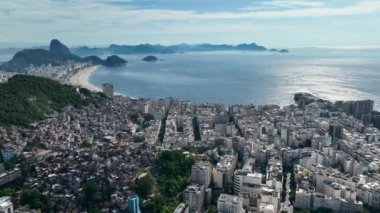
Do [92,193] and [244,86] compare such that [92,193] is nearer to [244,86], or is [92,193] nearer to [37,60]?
[244,86]

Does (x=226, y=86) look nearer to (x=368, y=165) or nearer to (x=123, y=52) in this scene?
(x=368, y=165)

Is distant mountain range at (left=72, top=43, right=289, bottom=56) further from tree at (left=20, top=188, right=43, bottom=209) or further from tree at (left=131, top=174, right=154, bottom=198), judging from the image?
tree at (left=131, top=174, right=154, bottom=198)

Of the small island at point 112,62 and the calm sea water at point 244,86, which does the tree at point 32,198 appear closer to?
the calm sea water at point 244,86

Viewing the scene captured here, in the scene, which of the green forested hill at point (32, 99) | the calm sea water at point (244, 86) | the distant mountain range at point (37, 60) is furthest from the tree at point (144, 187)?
the distant mountain range at point (37, 60)

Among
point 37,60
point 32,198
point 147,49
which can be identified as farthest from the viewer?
point 147,49

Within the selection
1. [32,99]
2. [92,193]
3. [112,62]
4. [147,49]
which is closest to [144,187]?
[92,193]
